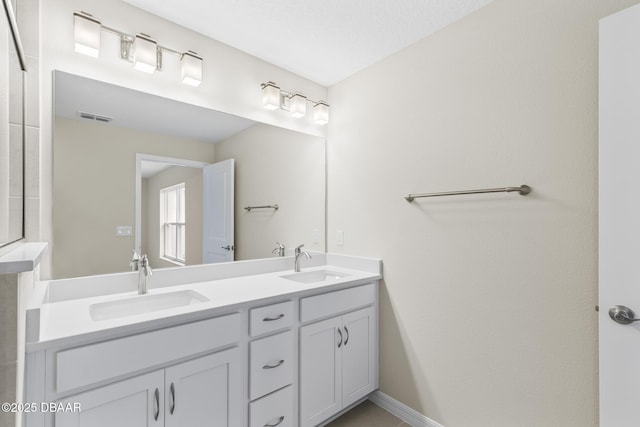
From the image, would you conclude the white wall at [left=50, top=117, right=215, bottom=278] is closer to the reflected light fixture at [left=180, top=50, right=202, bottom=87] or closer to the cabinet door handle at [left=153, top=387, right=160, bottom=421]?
the reflected light fixture at [left=180, top=50, right=202, bottom=87]

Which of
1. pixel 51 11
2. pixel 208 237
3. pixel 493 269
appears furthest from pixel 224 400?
pixel 51 11

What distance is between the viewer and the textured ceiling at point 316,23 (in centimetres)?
165

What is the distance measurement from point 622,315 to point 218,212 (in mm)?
2015

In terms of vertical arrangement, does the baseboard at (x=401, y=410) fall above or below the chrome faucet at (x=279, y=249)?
below

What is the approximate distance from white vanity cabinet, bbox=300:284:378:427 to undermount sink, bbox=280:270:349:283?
0.27 m

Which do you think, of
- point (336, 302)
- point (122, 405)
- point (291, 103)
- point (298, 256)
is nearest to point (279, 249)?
point (298, 256)

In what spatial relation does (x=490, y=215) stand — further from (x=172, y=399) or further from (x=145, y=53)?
(x=145, y=53)

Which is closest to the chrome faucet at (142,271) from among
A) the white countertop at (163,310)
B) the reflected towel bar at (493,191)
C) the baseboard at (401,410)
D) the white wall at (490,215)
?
the white countertop at (163,310)

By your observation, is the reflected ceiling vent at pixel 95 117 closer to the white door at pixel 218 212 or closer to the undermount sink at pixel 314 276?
the white door at pixel 218 212

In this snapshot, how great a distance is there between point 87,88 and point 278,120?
114 cm

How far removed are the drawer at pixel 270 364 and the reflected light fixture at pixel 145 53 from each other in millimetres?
1514

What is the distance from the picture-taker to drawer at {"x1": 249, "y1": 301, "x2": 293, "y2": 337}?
1501mm

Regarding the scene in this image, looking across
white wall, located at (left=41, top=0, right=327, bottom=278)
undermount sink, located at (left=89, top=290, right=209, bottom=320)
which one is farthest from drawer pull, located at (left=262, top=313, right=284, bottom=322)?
white wall, located at (left=41, top=0, right=327, bottom=278)

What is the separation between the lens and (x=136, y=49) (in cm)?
158
